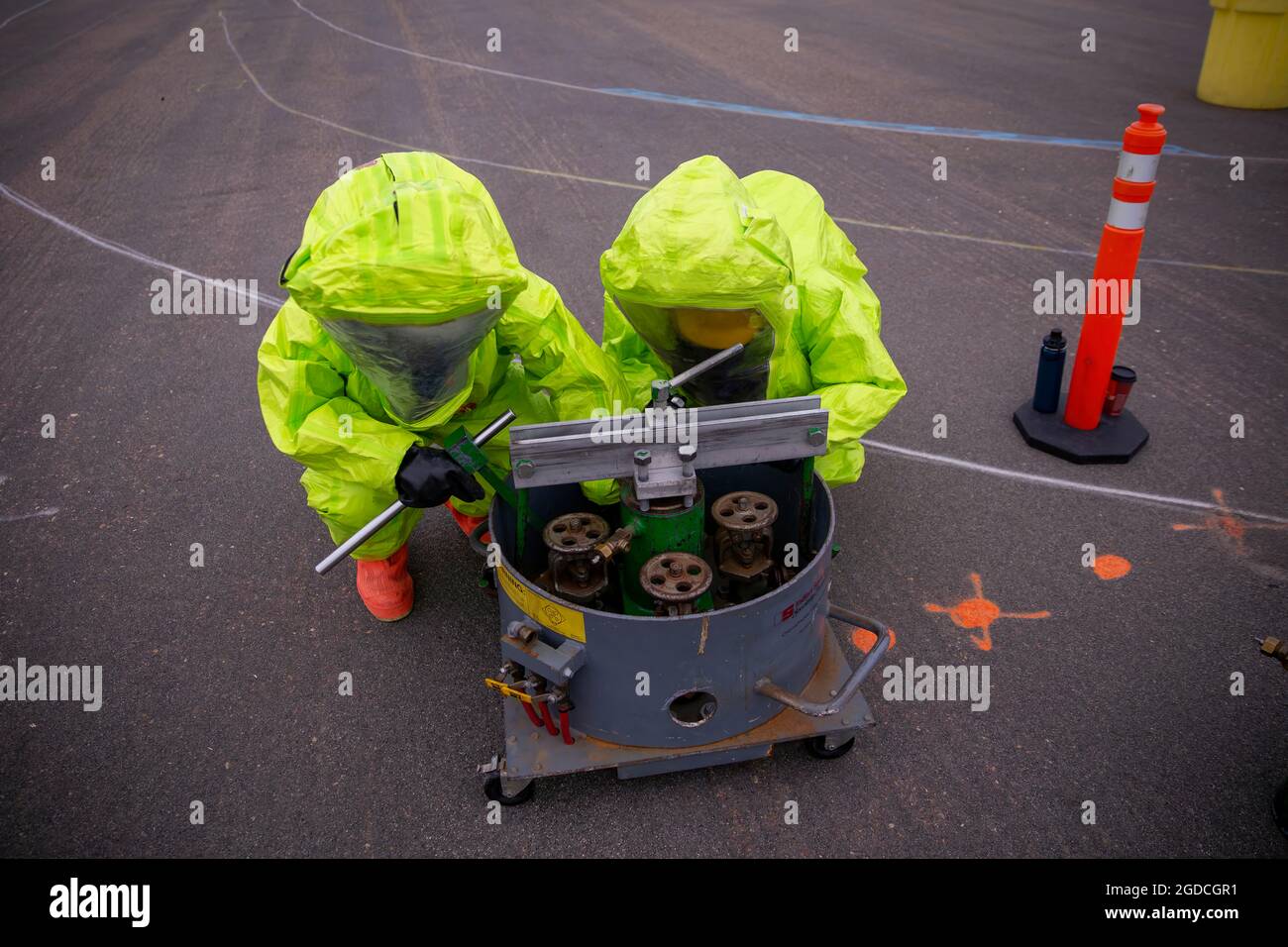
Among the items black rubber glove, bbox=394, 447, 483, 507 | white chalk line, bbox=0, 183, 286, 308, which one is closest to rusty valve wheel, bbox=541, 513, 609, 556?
black rubber glove, bbox=394, 447, 483, 507

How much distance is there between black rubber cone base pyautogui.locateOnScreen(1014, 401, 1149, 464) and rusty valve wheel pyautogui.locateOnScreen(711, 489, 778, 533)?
2.01m

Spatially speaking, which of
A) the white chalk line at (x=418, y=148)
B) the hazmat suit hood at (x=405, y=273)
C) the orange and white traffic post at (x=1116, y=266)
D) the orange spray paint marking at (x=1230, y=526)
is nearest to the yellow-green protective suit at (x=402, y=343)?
the hazmat suit hood at (x=405, y=273)

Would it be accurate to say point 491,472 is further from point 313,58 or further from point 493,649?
point 313,58

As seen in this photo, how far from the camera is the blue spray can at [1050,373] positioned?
4.24 metres

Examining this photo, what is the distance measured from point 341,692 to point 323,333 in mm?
1229

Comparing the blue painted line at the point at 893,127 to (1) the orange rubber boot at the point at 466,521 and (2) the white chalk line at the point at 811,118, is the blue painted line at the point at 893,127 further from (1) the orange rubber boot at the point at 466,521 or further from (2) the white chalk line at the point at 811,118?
(1) the orange rubber boot at the point at 466,521

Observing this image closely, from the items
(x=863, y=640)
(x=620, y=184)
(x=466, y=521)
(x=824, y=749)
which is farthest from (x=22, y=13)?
(x=824, y=749)

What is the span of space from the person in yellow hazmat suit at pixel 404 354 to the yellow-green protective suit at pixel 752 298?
32 centimetres

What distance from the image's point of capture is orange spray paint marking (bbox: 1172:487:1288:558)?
3.71 m

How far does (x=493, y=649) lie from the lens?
340 cm

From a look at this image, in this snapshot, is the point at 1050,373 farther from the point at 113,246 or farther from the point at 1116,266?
the point at 113,246

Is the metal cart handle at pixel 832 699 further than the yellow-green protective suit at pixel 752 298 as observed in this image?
Yes
